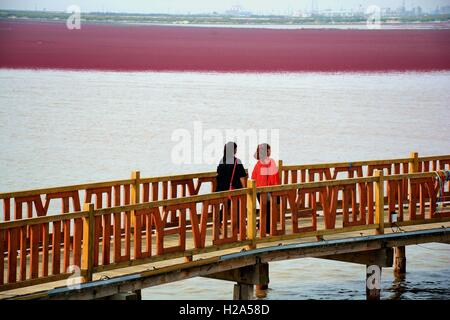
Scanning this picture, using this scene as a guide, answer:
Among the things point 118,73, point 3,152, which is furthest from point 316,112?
point 118,73

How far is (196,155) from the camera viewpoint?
56375 millimetres

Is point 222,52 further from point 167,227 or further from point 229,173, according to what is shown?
point 229,173

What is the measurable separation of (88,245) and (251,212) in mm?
2904

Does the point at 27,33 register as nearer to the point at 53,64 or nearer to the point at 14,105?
the point at 53,64

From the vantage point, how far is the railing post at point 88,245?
17.0m

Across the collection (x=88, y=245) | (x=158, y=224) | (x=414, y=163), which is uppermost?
(x=414, y=163)

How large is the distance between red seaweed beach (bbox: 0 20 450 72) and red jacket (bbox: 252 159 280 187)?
84.8 m

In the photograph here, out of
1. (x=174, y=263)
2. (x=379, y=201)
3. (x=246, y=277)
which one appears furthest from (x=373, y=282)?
(x=174, y=263)

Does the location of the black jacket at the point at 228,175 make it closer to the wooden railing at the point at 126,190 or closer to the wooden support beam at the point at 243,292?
the wooden railing at the point at 126,190

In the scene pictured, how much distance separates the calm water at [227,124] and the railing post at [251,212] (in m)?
4.65

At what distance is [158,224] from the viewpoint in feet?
59.6

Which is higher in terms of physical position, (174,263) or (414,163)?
(414,163)
